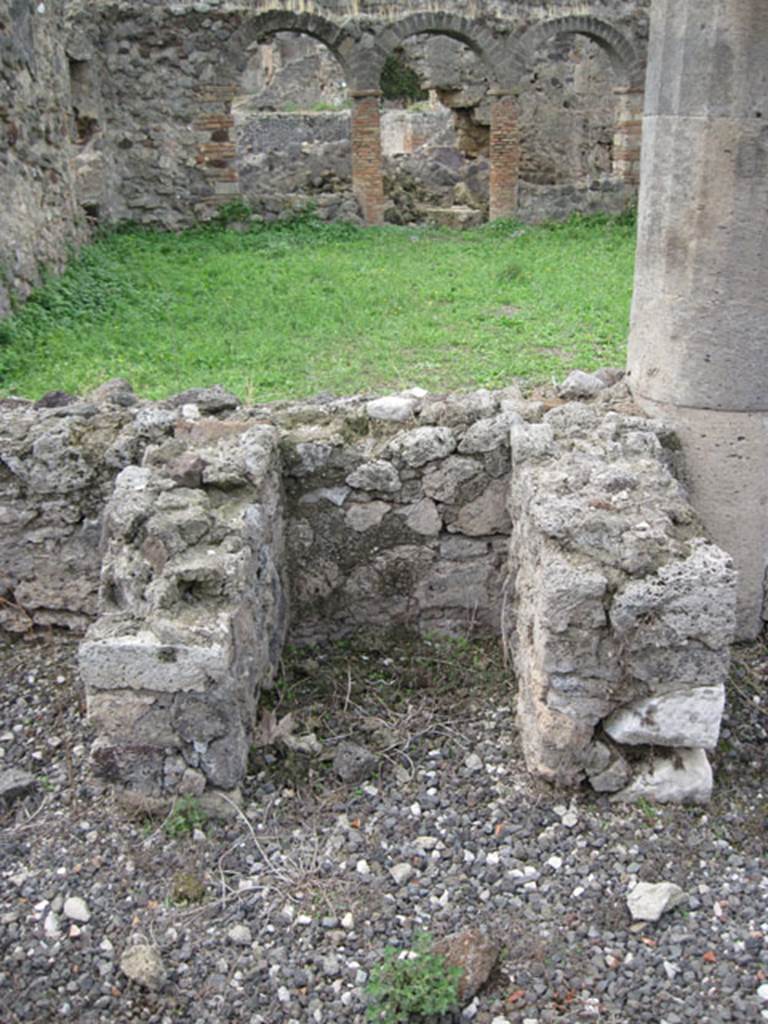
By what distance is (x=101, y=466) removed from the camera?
475 centimetres

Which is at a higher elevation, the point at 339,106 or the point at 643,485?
the point at 339,106

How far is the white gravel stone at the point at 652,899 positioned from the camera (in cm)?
317

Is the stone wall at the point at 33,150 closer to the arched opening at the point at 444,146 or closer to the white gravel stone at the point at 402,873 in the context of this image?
the arched opening at the point at 444,146

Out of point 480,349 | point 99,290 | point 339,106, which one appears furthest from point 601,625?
point 339,106

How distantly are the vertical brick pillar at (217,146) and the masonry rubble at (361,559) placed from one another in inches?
399

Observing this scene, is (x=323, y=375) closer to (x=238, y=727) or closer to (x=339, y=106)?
(x=238, y=727)

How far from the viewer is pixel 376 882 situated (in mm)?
3361

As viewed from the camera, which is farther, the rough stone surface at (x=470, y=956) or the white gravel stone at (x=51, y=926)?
the white gravel stone at (x=51, y=926)

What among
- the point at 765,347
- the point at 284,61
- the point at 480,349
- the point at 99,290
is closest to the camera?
the point at 765,347

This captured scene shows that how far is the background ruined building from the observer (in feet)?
35.9

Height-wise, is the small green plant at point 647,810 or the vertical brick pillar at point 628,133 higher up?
the vertical brick pillar at point 628,133

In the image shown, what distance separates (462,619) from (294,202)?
1112 centimetres

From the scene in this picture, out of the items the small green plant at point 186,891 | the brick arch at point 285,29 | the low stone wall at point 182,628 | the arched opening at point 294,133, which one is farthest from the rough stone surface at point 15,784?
the brick arch at point 285,29

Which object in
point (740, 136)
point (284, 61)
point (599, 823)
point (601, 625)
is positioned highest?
point (284, 61)
